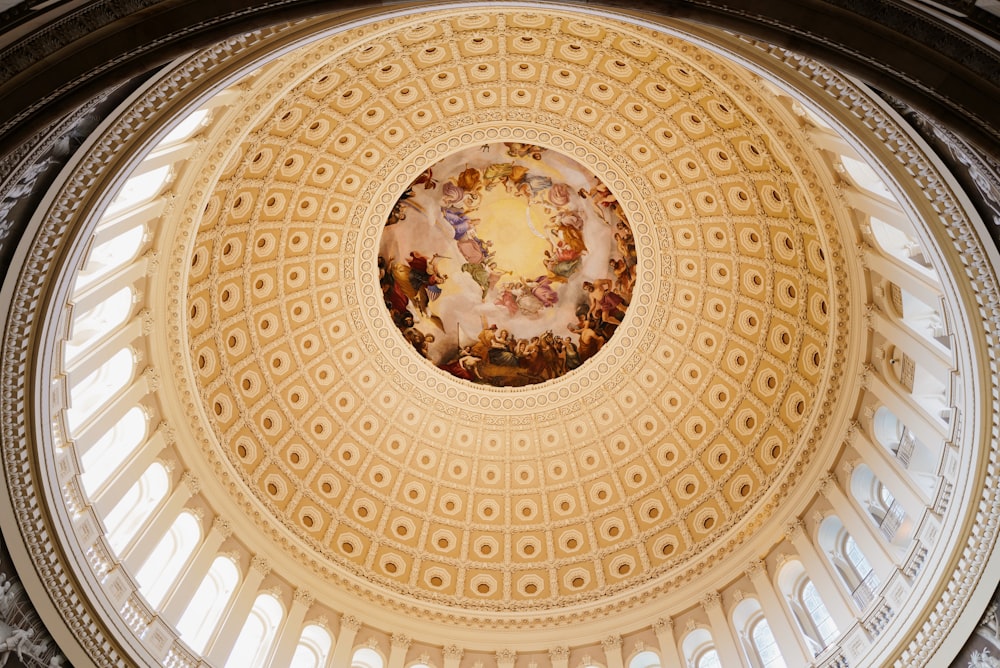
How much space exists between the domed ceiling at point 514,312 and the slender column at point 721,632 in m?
1.52

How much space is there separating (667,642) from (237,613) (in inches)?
448

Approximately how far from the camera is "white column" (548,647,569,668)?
22.1 metres

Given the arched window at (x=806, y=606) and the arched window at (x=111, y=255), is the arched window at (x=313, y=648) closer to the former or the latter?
the arched window at (x=111, y=255)

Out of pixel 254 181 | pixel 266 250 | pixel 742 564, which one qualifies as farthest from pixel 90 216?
A: pixel 742 564

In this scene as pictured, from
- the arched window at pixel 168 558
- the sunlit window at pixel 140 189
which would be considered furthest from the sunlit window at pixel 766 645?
the sunlit window at pixel 140 189

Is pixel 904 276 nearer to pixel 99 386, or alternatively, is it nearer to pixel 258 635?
pixel 99 386

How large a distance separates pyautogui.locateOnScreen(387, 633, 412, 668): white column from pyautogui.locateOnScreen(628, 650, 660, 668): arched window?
6313mm

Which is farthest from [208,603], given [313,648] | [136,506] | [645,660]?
[645,660]

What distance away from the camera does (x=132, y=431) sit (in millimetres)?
18391

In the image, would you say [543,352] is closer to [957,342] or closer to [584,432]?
[584,432]

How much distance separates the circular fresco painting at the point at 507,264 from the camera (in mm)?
28094

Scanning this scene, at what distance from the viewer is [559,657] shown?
2223cm

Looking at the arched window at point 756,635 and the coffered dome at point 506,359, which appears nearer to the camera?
the coffered dome at point 506,359

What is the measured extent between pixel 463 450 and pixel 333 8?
21.5 metres
